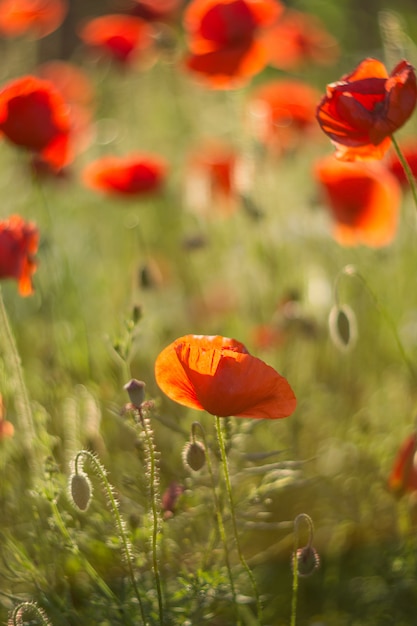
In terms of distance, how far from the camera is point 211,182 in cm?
305

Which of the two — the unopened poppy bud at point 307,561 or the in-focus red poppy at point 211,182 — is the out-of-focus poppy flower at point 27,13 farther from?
the unopened poppy bud at point 307,561

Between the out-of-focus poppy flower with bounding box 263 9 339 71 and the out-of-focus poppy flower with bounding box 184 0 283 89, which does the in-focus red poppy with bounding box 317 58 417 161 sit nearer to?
the out-of-focus poppy flower with bounding box 184 0 283 89

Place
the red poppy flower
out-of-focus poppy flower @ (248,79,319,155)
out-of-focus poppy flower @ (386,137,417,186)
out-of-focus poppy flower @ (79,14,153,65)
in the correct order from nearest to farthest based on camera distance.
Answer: the red poppy flower < out-of-focus poppy flower @ (386,137,417,186) < out-of-focus poppy flower @ (248,79,319,155) < out-of-focus poppy flower @ (79,14,153,65)

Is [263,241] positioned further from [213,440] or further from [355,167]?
[213,440]

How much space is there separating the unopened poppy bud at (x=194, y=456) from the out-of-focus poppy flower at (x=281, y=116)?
5.19 feet

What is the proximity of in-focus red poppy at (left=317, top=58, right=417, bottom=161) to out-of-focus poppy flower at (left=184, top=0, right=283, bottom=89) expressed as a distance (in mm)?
850

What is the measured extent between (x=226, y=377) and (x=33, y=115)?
1.04 metres

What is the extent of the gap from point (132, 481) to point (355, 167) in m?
1.17

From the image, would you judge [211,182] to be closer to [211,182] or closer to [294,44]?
[211,182]

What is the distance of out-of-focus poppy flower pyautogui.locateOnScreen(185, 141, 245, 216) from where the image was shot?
117 inches

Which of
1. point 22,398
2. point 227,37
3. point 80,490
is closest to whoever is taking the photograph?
point 80,490

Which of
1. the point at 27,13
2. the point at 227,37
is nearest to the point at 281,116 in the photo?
the point at 227,37

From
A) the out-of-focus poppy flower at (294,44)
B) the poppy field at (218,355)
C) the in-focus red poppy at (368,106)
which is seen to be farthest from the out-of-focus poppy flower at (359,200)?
the in-focus red poppy at (368,106)

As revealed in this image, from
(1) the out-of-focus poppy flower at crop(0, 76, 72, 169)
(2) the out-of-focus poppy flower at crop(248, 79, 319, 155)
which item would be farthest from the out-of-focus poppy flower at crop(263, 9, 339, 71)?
(1) the out-of-focus poppy flower at crop(0, 76, 72, 169)
